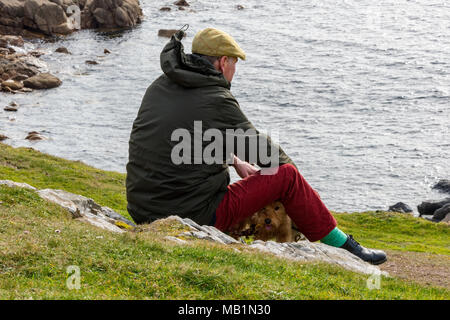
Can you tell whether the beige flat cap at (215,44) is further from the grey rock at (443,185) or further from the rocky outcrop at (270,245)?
the grey rock at (443,185)

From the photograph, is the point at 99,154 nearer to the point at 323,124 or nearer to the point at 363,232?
the point at 323,124

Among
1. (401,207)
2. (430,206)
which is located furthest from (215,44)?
(401,207)

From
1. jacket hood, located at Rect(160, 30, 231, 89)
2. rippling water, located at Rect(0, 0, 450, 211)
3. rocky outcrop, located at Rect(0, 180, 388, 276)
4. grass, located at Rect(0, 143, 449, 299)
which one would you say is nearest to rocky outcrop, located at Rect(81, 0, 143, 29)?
rippling water, located at Rect(0, 0, 450, 211)

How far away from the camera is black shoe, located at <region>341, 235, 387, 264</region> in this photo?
35.3ft

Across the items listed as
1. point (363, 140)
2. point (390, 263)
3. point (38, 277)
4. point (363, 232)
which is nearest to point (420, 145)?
point (363, 140)

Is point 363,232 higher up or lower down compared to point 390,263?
lower down

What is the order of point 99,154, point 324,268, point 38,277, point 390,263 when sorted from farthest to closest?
point 99,154 < point 390,263 < point 324,268 < point 38,277

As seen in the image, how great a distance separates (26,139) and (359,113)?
1132 inches

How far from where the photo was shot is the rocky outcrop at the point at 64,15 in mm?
74000


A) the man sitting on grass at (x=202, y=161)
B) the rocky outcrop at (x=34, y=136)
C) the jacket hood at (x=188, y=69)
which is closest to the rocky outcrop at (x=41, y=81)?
the rocky outcrop at (x=34, y=136)

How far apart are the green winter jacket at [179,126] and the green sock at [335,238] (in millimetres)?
1482

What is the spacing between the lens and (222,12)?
281 feet

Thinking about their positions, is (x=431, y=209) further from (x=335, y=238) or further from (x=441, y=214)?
(x=335, y=238)

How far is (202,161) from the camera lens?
9938mm
